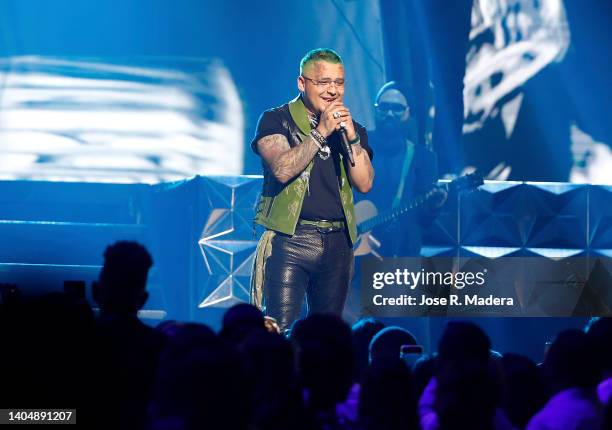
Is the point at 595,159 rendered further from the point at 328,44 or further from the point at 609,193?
the point at 328,44

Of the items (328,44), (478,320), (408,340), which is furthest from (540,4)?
(408,340)

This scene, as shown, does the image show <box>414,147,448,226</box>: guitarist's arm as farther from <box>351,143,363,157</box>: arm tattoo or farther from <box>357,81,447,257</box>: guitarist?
<box>351,143,363,157</box>: arm tattoo

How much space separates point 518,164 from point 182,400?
7.01m

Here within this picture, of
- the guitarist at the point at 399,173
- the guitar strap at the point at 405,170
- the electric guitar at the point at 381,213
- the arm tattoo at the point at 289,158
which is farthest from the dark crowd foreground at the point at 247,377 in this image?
the guitar strap at the point at 405,170

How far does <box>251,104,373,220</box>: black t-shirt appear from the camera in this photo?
466 cm

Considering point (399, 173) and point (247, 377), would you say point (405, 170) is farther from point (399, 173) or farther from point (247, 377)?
point (247, 377)

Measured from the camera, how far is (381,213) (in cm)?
734

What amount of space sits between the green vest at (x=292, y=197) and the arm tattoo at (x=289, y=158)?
0.09m

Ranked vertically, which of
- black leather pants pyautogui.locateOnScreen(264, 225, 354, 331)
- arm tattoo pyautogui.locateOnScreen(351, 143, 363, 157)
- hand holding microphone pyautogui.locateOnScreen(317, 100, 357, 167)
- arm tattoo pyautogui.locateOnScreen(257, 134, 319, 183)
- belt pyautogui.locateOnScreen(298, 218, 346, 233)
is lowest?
black leather pants pyautogui.locateOnScreen(264, 225, 354, 331)

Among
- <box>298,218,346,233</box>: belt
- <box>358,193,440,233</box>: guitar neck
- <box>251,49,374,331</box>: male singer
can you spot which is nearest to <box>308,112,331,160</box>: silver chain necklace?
<box>251,49,374,331</box>: male singer

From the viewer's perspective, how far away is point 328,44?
29.2 feet

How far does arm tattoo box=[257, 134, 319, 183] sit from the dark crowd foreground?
1572mm

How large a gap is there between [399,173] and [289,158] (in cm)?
310

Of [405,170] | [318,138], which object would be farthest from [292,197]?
[405,170]
